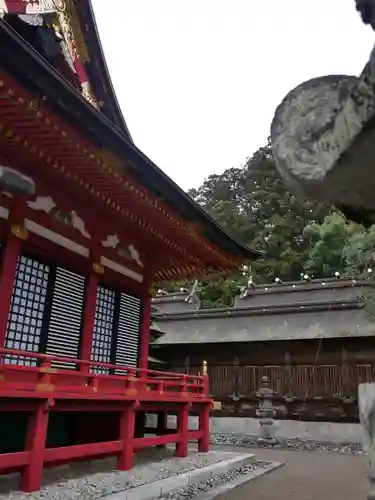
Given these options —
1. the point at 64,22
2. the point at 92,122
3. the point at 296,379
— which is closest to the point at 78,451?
the point at 92,122

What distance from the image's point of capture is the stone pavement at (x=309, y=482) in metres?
7.10

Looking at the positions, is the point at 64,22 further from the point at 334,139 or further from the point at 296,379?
the point at 296,379

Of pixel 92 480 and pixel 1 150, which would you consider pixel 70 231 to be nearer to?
pixel 1 150

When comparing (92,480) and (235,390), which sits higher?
(235,390)

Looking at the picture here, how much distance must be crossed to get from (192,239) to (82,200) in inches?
101

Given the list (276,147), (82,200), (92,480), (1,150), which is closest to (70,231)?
(82,200)

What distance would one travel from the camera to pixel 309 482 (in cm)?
826

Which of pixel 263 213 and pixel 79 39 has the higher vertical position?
pixel 263 213

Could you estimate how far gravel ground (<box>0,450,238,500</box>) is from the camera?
561 centimetres

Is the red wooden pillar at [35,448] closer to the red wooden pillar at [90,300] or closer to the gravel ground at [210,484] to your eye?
the gravel ground at [210,484]

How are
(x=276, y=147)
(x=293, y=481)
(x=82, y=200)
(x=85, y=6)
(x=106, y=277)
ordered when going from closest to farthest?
(x=276, y=147) → (x=82, y=200) → (x=293, y=481) → (x=106, y=277) → (x=85, y=6)

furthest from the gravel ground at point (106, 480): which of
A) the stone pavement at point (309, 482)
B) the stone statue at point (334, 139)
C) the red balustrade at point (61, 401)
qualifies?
the stone statue at point (334, 139)

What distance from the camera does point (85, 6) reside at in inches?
402

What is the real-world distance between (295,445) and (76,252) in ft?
35.0
